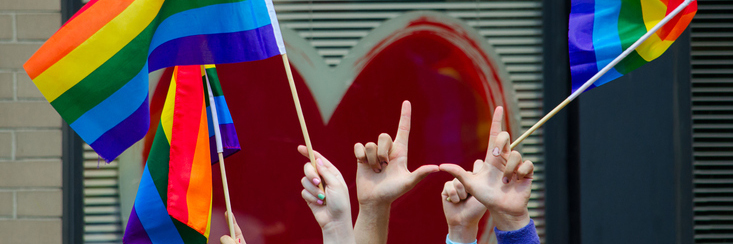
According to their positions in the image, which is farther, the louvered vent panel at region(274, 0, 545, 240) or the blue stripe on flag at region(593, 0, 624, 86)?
the louvered vent panel at region(274, 0, 545, 240)

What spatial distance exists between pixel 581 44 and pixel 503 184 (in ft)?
2.42

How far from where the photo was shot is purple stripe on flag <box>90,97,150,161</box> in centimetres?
196

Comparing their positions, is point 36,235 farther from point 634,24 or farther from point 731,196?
point 731,196

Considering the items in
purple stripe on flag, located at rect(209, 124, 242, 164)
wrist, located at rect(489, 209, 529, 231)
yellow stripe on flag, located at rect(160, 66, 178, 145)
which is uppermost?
yellow stripe on flag, located at rect(160, 66, 178, 145)

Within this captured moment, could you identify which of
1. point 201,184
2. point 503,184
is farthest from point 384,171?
point 201,184

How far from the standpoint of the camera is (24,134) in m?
3.32

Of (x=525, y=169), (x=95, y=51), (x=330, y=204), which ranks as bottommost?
(x=330, y=204)

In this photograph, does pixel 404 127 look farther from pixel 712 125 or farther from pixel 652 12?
pixel 712 125

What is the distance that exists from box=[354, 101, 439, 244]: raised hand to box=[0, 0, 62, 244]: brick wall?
202 centimetres

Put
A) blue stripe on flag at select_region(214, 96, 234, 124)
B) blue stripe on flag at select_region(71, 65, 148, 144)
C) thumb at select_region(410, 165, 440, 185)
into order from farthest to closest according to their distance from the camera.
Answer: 1. blue stripe on flag at select_region(214, 96, 234, 124)
2. thumb at select_region(410, 165, 440, 185)
3. blue stripe on flag at select_region(71, 65, 148, 144)

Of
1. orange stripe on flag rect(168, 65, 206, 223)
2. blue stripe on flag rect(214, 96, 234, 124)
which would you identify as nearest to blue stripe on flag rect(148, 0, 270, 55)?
orange stripe on flag rect(168, 65, 206, 223)

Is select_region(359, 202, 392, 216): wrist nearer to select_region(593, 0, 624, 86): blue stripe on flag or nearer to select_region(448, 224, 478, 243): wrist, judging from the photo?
select_region(448, 224, 478, 243): wrist

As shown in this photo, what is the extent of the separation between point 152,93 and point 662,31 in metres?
2.58

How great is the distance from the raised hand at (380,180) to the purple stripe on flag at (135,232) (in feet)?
2.64
